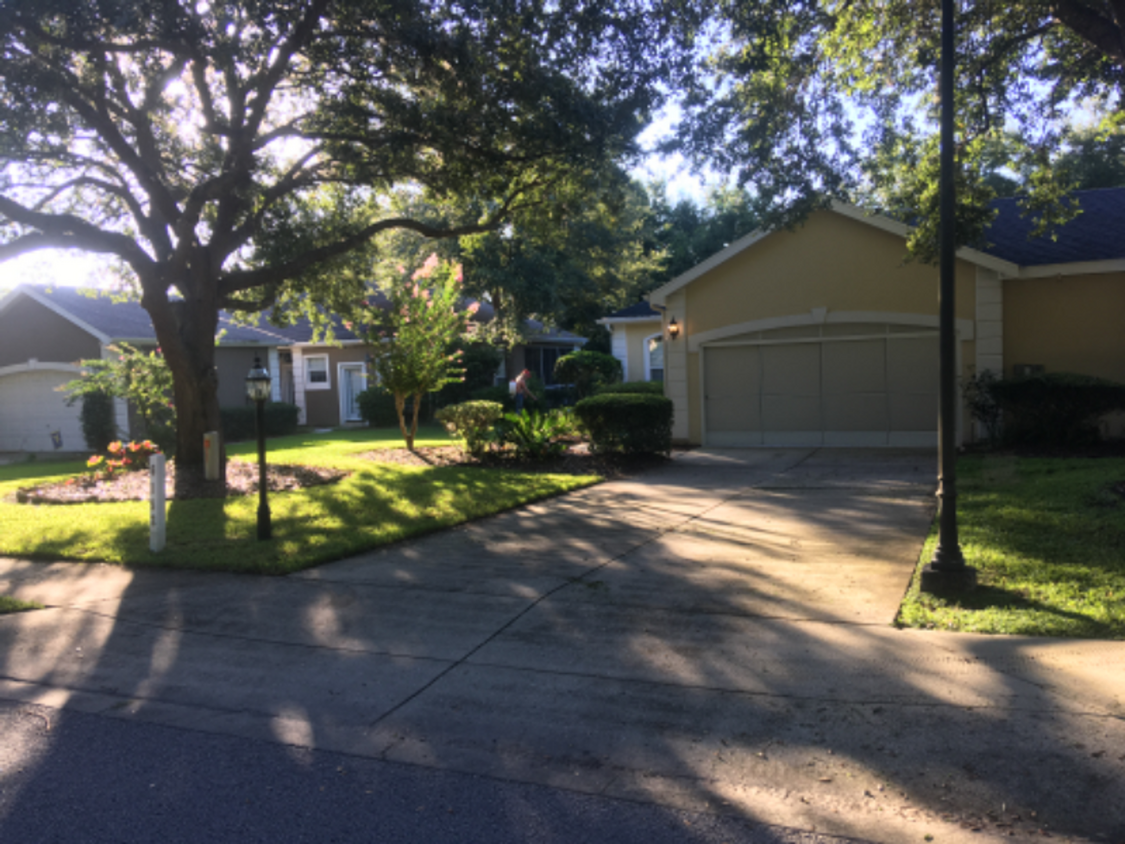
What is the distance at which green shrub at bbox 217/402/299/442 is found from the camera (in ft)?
71.3

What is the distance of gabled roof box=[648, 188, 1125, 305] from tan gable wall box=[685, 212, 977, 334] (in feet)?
0.84

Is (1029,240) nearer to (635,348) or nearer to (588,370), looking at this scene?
(635,348)

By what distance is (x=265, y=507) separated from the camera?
8328 millimetres

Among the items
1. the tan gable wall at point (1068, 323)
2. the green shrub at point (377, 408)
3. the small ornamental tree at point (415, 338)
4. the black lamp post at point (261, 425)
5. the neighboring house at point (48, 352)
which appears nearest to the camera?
the black lamp post at point (261, 425)

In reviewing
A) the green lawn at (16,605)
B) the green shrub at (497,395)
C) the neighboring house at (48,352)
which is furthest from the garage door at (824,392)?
the neighboring house at (48,352)

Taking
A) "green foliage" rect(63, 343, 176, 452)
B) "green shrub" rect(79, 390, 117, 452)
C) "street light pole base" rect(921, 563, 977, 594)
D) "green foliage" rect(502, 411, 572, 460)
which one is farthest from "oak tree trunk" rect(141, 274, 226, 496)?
"street light pole base" rect(921, 563, 977, 594)

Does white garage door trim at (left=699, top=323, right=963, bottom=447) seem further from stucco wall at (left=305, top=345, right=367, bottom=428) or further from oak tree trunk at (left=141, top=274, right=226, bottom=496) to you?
stucco wall at (left=305, top=345, right=367, bottom=428)

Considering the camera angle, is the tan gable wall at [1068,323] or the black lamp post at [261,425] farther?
the tan gable wall at [1068,323]

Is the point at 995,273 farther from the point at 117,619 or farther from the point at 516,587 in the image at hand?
the point at 117,619

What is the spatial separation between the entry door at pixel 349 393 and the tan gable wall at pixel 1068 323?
19.1 meters

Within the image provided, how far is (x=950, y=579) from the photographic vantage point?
18.8ft

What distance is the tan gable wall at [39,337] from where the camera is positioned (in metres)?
20.9

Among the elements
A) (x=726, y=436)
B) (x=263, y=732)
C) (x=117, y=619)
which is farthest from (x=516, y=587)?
(x=726, y=436)

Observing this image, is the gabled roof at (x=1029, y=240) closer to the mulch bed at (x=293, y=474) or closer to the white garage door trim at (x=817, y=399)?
the white garage door trim at (x=817, y=399)
